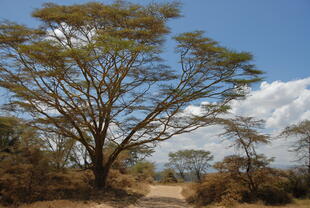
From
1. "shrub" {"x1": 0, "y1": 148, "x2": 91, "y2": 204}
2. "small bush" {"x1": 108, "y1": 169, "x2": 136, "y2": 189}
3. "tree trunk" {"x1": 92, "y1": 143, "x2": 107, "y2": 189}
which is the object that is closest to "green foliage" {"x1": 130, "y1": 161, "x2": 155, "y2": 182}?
"small bush" {"x1": 108, "y1": 169, "x2": 136, "y2": 189}

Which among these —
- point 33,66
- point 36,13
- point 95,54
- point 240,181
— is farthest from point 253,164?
point 36,13

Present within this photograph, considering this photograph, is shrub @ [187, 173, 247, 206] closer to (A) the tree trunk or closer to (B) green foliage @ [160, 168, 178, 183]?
(A) the tree trunk

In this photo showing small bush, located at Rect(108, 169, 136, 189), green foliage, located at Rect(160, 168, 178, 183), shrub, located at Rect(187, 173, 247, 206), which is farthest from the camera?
green foliage, located at Rect(160, 168, 178, 183)

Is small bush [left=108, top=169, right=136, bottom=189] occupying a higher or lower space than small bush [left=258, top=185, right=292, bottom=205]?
higher

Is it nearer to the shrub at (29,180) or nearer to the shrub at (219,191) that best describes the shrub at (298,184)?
the shrub at (219,191)

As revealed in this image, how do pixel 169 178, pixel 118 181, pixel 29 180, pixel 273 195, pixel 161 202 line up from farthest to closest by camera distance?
pixel 169 178, pixel 118 181, pixel 161 202, pixel 273 195, pixel 29 180

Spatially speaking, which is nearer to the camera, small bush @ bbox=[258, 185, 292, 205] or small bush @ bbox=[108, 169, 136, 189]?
small bush @ bbox=[258, 185, 292, 205]

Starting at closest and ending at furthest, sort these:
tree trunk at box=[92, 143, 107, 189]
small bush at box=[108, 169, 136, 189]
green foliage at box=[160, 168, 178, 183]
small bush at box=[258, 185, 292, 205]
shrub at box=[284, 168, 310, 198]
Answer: small bush at box=[258, 185, 292, 205], shrub at box=[284, 168, 310, 198], tree trunk at box=[92, 143, 107, 189], small bush at box=[108, 169, 136, 189], green foliage at box=[160, 168, 178, 183]

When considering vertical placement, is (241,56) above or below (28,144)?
above

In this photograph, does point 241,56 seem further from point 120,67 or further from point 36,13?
point 36,13

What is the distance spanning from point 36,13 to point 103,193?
735 centimetres

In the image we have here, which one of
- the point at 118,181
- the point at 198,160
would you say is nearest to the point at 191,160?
the point at 198,160

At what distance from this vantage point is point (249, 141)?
9.65m

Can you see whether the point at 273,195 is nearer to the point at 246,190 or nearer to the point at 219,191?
the point at 246,190
